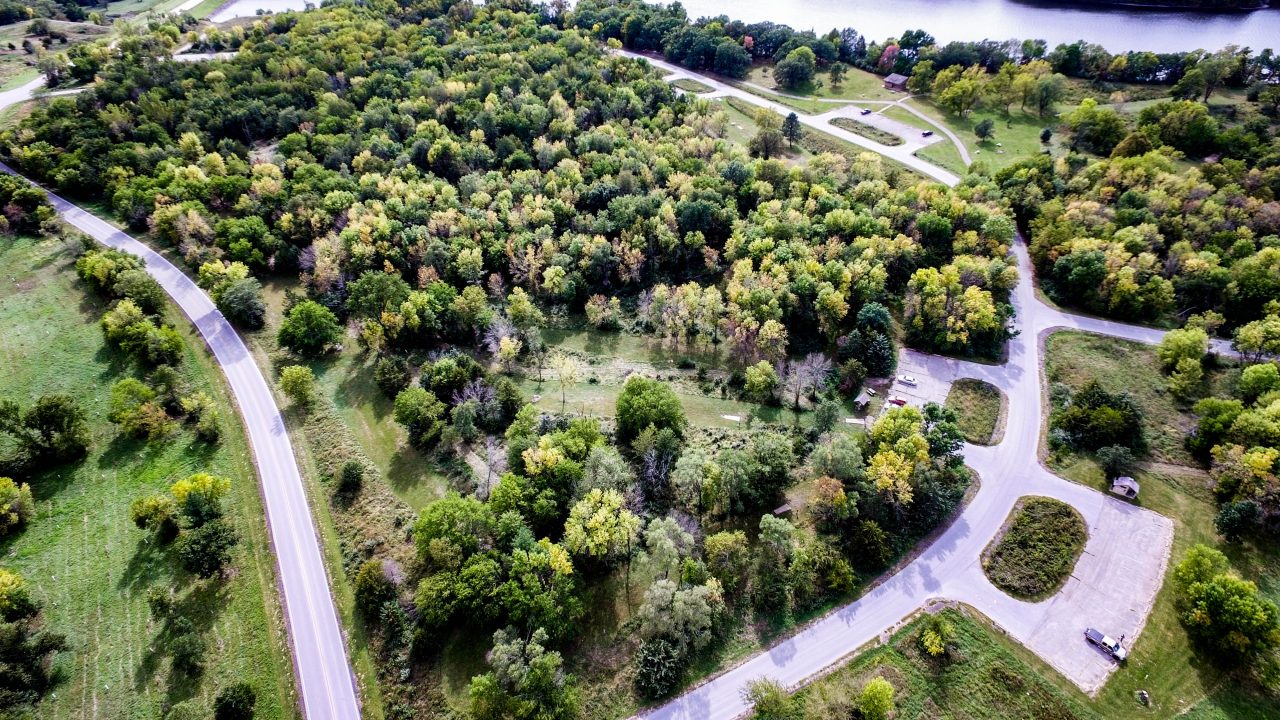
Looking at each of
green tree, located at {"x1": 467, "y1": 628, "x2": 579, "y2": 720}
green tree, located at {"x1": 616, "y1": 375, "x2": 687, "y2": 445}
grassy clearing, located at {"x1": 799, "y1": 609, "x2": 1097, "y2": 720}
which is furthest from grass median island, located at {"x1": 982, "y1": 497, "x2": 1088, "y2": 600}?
green tree, located at {"x1": 467, "y1": 628, "x2": 579, "y2": 720}

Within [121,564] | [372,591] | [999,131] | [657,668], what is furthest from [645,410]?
[999,131]

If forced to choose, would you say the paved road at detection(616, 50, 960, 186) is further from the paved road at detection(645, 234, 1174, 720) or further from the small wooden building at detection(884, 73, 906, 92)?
the paved road at detection(645, 234, 1174, 720)

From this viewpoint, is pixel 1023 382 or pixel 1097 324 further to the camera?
pixel 1097 324

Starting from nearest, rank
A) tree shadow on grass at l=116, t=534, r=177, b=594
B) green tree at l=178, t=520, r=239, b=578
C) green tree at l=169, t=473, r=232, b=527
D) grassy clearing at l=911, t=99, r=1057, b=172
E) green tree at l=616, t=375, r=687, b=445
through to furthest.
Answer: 1. green tree at l=178, t=520, r=239, b=578
2. tree shadow on grass at l=116, t=534, r=177, b=594
3. green tree at l=169, t=473, r=232, b=527
4. green tree at l=616, t=375, r=687, b=445
5. grassy clearing at l=911, t=99, r=1057, b=172

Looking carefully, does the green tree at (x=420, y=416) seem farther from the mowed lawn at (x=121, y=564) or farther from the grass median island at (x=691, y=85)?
the grass median island at (x=691, y=85)

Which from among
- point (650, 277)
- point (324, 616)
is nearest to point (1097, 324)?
point (650, 277)

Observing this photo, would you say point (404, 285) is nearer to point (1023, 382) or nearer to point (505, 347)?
point (505, 347)
